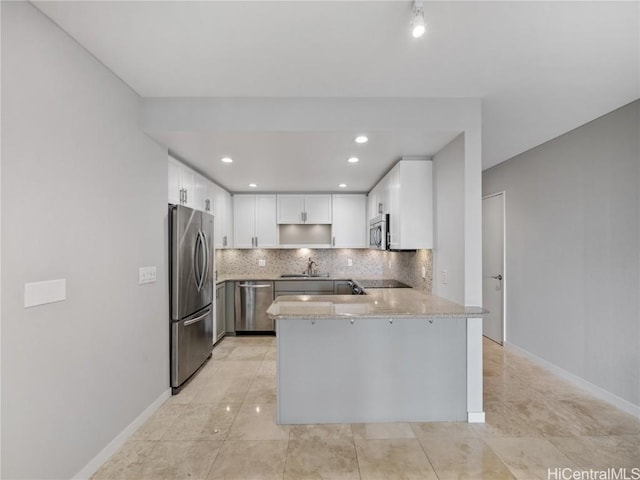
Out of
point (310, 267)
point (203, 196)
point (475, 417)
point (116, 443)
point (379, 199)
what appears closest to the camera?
point (116, 443)

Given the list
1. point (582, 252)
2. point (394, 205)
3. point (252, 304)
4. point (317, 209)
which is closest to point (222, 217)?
point (252, 304)

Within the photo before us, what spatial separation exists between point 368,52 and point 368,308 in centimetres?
176

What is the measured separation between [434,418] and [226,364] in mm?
2378

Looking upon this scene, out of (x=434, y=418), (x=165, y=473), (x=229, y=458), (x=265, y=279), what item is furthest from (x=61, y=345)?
(x=265, y=279)

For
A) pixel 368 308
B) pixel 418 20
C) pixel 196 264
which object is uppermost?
pixel 418 20

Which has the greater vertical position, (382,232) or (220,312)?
(382,232)

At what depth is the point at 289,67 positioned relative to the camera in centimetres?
206

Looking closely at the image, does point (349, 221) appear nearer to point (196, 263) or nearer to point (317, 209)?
point (317, 209)

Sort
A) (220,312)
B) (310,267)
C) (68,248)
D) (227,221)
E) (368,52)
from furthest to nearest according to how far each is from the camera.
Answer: (310,267), (227,221), (220,312), (368,52), (68,248)

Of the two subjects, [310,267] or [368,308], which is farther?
[310,267]

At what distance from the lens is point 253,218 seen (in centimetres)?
526

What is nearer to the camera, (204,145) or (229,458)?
(229,458)

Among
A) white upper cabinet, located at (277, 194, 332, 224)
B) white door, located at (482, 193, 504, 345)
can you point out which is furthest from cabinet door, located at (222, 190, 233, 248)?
white door, located at (482, 193, 504, 345)

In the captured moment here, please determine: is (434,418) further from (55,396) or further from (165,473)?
(55,396)
